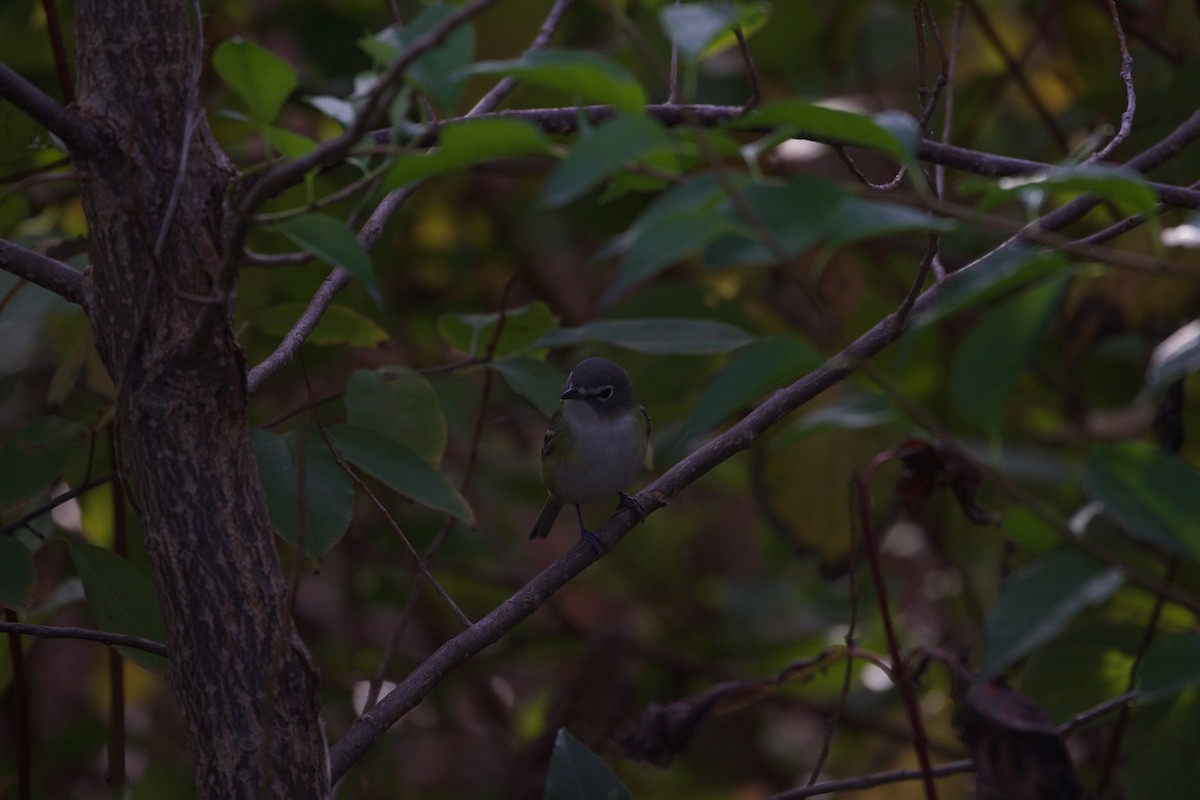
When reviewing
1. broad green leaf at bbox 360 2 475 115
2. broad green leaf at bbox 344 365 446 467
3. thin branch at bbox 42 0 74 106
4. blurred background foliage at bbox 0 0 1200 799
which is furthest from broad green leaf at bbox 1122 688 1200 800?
thin branch at bbox 42 0 74 106

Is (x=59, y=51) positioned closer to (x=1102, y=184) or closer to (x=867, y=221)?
(x=867, y=221)

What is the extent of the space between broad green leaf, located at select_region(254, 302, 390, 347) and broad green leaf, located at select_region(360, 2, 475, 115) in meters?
1.10

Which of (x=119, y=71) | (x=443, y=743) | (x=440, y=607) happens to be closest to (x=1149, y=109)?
(x=119, y=71)

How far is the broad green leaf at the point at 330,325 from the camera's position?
7.68ft

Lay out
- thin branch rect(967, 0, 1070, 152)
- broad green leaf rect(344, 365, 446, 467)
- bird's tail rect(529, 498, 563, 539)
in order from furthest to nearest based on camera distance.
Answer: bird's tail rect(529, 498, 563, 539) < thin branch rect(967, 0, 1070, 152) < broad green leaf rect(344, 365, 446, 467)

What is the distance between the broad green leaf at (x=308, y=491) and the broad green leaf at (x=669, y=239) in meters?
0.97

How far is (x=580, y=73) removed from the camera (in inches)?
46.3

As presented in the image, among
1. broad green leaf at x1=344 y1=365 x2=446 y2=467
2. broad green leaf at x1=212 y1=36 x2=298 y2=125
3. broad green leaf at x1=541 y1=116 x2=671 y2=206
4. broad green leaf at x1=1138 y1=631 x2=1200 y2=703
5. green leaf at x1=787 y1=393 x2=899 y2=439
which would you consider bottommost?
broad green leaf at x1=1138 y1=631 x2=1200 y2=703

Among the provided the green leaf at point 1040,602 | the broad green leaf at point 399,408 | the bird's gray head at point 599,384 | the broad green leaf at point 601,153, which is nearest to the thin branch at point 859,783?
the green leaf at point 1040,602

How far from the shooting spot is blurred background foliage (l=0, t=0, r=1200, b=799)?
258cm

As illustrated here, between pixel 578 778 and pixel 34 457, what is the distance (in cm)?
119

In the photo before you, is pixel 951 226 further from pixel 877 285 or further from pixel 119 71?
pixel 877 285

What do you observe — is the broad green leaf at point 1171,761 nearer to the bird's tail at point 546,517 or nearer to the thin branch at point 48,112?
the thin branch at point 48,112

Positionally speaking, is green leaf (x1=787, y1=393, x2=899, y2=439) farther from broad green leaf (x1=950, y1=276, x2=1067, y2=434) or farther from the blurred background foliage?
the blurred background foliage
